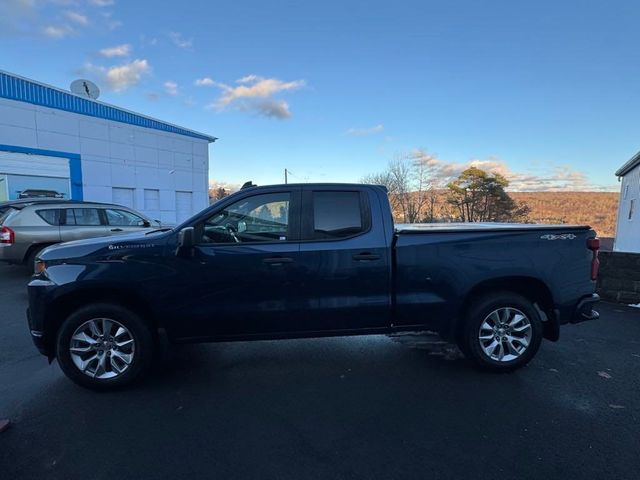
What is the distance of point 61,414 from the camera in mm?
3123

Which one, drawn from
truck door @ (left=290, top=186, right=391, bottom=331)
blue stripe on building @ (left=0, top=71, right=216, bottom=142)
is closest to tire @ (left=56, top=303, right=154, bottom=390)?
truck door @ (left=290, top=186, right=391, bottom=331)

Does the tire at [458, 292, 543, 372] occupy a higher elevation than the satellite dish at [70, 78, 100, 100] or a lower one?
lower

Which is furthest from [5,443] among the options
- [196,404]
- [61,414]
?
[196,404]

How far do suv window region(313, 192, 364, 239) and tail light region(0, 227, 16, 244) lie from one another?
25.2ft

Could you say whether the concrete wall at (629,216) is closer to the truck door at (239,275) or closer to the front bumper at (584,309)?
the front bumper at (584,309)

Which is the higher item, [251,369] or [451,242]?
[451,242]

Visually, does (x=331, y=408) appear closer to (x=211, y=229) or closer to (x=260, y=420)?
(x=260, y=420)

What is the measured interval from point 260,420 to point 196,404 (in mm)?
664

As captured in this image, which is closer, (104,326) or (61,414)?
(61,414)

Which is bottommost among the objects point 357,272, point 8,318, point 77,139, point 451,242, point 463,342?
point 8,318

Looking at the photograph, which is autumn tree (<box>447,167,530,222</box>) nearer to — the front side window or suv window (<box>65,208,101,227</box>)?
suv window (<box>65,208,101,227</box>)

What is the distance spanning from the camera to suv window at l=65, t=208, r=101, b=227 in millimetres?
8805

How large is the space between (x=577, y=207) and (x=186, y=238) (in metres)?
61.9

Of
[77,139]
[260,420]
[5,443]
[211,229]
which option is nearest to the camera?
[5,443]
